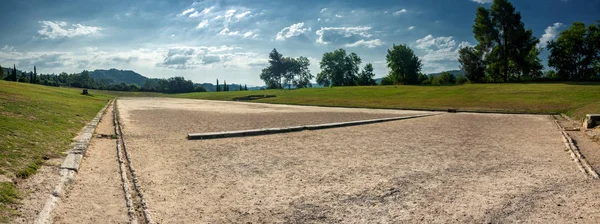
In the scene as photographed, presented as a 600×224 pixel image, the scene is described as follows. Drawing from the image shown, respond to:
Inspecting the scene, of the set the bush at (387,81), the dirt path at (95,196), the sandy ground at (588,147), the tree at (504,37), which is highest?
the tree at (504,37)

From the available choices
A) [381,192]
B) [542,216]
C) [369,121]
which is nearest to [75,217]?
[381,192]

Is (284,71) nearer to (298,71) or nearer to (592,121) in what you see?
(298,71)

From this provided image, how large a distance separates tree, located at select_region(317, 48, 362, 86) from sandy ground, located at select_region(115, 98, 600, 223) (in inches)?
3839

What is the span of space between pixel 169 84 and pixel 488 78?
115 m

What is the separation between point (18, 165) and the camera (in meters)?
6.03

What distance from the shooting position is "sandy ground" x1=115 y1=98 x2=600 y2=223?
4750mm

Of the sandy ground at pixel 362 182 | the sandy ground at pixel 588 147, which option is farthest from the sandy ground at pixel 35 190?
the sandy ground at pixel 588 147

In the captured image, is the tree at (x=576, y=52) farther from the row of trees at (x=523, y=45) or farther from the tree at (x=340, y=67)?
the tree at (x=340, y=67)

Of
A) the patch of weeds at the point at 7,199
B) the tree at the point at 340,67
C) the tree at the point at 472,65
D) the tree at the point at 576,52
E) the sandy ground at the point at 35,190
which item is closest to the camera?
the patch of weeds at the point at 7,199

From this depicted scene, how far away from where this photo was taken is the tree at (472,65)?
231 ft

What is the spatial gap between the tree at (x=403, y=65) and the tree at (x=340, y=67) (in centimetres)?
2220

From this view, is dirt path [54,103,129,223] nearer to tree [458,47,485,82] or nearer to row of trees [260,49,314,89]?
tree [458,47,485,82]

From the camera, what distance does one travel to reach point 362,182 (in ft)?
20.5

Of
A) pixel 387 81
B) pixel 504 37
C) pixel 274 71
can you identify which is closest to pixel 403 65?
pixel 387 81
